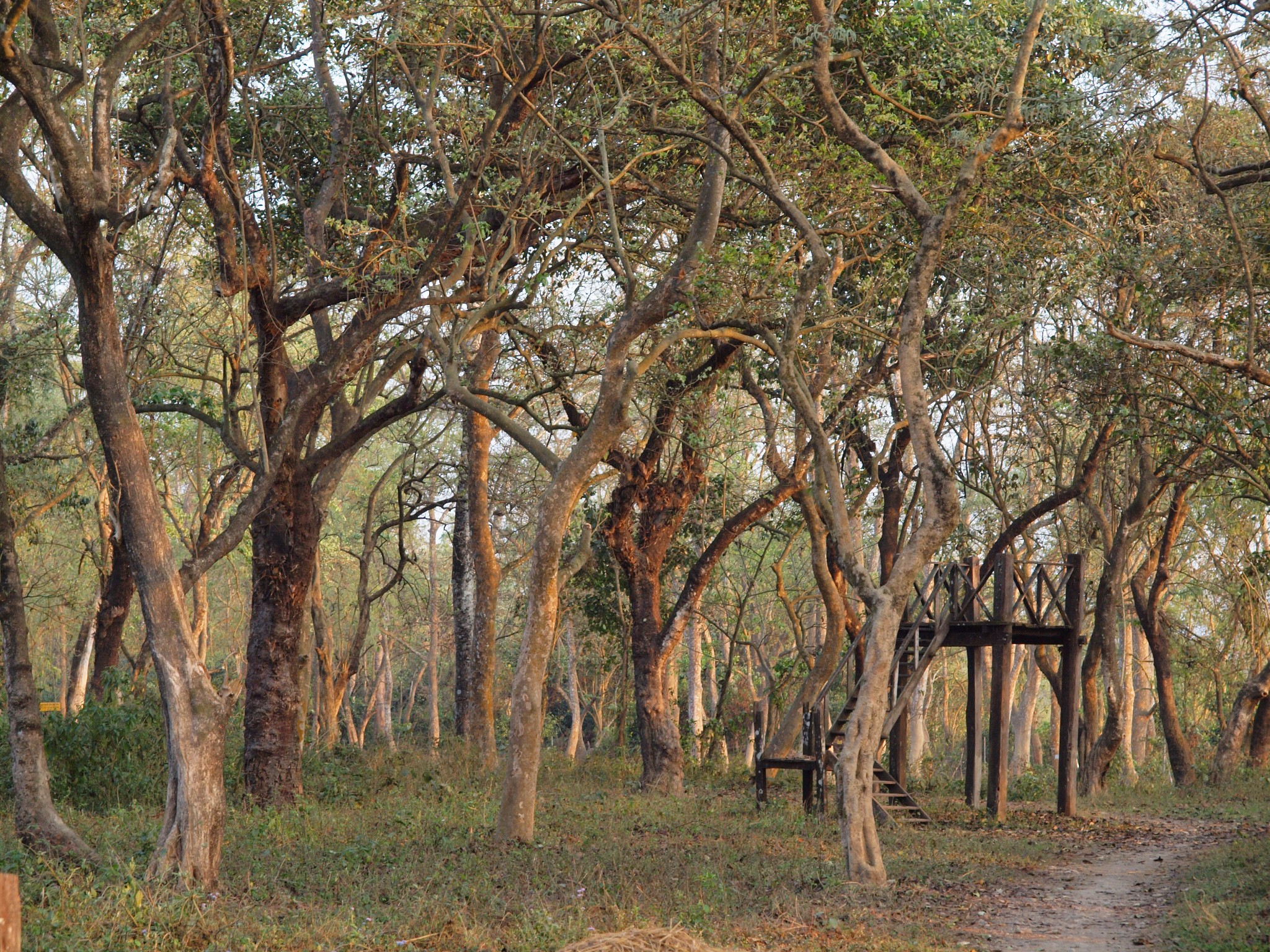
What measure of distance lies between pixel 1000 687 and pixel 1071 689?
6.94 ft

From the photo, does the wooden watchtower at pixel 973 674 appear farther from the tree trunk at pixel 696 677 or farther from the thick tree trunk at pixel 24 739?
the tree trunk at pixel 696 677

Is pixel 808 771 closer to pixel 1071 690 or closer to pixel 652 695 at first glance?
pixel 652 695

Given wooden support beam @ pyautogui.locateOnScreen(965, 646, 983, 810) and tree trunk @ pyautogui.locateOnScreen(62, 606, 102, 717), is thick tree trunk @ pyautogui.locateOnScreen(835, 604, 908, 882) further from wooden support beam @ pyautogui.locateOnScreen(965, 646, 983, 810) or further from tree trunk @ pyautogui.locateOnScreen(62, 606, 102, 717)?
tree trunk @ pyautogui.locateOnScreen(62, 606, 102, 717)

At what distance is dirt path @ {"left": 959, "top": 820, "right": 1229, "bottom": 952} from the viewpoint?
8664mm

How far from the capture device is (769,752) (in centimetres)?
1823

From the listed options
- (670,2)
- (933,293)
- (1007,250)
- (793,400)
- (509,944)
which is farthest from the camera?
(933,293)

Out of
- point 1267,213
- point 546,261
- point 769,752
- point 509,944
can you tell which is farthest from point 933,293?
point 509,944

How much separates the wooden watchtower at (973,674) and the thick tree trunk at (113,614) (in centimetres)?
1119

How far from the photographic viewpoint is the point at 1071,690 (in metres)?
18.4

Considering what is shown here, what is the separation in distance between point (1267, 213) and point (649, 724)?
1148 centimetres

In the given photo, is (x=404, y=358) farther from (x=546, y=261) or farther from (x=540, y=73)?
(x=540, y=73)

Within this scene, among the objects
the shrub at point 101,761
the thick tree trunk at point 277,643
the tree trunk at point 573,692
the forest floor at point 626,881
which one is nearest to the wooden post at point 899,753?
the forest floor at point 626,881

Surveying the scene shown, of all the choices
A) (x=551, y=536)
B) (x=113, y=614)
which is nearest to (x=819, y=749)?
(x=551, y=536)

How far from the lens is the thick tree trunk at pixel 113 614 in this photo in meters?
19.4
